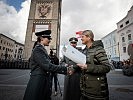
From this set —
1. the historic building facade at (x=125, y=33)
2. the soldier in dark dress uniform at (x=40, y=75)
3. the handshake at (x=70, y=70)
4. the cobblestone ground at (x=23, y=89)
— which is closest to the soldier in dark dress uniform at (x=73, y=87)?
the handshake at (x=70, y=70)

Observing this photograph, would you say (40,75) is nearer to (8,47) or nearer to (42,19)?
(42,19)

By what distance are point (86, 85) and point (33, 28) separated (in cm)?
3528

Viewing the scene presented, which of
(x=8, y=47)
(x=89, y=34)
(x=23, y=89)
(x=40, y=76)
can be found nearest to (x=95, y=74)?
(x=89, y=34)

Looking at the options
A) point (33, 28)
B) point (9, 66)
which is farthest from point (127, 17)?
point (9, 66)

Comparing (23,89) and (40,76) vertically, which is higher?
(40,76)

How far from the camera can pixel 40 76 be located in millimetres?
2336

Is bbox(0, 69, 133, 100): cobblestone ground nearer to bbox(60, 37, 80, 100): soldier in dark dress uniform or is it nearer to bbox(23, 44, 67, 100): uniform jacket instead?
bbox(60, 37, 80, 100): soldier in dark dress uniform

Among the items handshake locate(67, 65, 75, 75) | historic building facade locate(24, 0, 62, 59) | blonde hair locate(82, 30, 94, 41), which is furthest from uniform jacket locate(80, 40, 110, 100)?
historic building facade locate(24, 0, 62, 59)

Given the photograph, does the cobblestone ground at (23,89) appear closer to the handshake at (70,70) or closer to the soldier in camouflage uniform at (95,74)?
the handshake at (70,70)

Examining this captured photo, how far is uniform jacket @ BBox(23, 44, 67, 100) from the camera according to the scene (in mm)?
2278

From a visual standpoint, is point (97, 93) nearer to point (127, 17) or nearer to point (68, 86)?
point (68, 86)

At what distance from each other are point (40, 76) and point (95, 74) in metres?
1.00

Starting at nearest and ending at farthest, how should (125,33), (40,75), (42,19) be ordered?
(40,75) → (125,33) → (42,19)

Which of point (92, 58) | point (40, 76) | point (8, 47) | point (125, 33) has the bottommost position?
point (40, 76)
